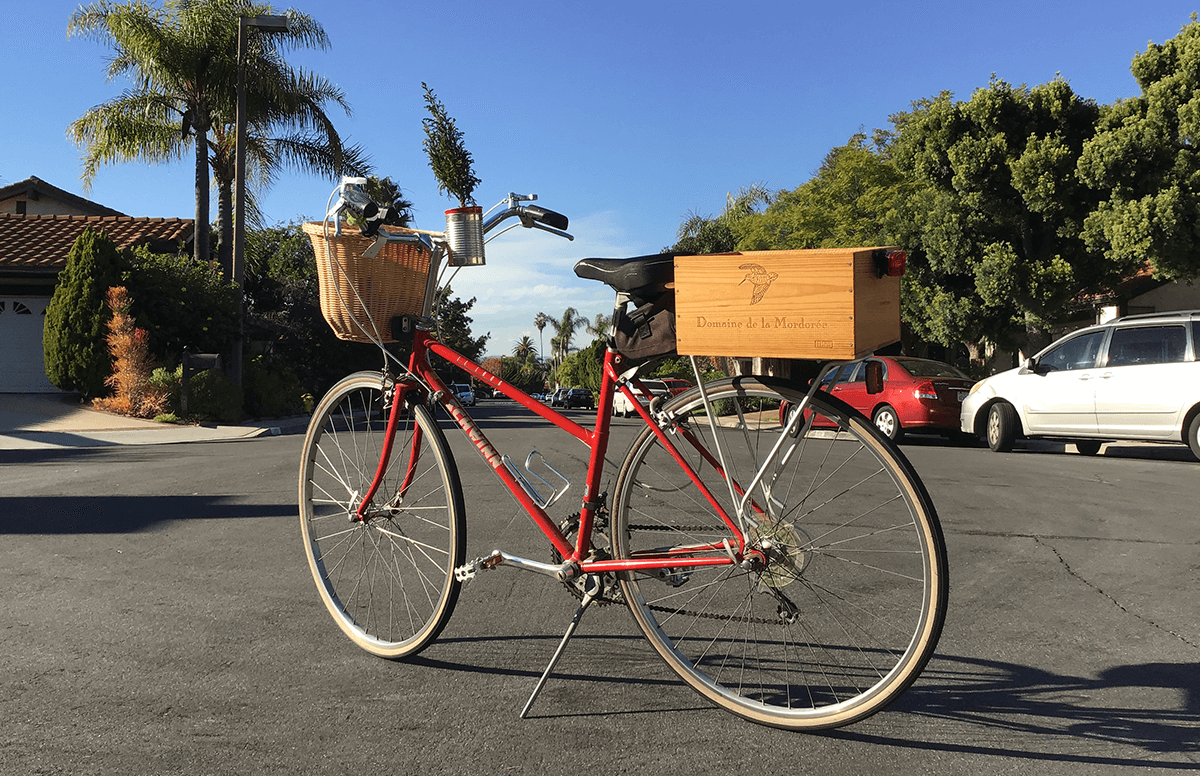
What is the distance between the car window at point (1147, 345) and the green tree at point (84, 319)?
19.6 m

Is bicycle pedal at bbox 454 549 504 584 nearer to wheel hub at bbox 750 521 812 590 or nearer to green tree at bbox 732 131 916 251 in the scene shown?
wheel hub at bbox 750 521 812 590

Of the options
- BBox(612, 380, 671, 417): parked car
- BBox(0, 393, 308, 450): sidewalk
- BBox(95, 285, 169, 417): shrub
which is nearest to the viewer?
BBox(612, 380, 671, 417): parked car

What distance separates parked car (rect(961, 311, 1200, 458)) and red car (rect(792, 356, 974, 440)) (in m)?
1.16

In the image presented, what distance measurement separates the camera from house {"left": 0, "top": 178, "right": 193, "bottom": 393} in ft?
82.4

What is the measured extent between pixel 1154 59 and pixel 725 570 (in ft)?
71.3

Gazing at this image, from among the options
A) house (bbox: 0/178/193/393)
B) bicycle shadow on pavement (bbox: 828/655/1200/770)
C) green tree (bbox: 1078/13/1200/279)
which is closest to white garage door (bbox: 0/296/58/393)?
house (bbox: 0/178/193/393)

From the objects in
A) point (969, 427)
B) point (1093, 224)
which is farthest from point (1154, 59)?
point (969, 427)

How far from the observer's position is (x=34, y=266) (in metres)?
24.6

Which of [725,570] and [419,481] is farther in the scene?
[419,481]

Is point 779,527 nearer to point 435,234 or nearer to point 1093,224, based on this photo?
point 435,234

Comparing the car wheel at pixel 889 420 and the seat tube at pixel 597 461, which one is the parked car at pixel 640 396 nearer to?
the seat tube at pixel 597 461

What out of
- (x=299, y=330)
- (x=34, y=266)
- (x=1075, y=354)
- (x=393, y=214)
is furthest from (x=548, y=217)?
(x=299, y=330)

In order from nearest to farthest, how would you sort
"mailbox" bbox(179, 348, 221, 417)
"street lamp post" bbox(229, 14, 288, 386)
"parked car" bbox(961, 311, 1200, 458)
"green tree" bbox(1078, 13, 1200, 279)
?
"parked car" bbox(961, 311, 1200, 458) → "green tree" bbox(1078, 13, 1200, 279) → "mailbox" bbox(179, 348, 221, 417) → "street lamp post" bbox(229, 14, 288, 386)

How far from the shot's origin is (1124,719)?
304 cm
